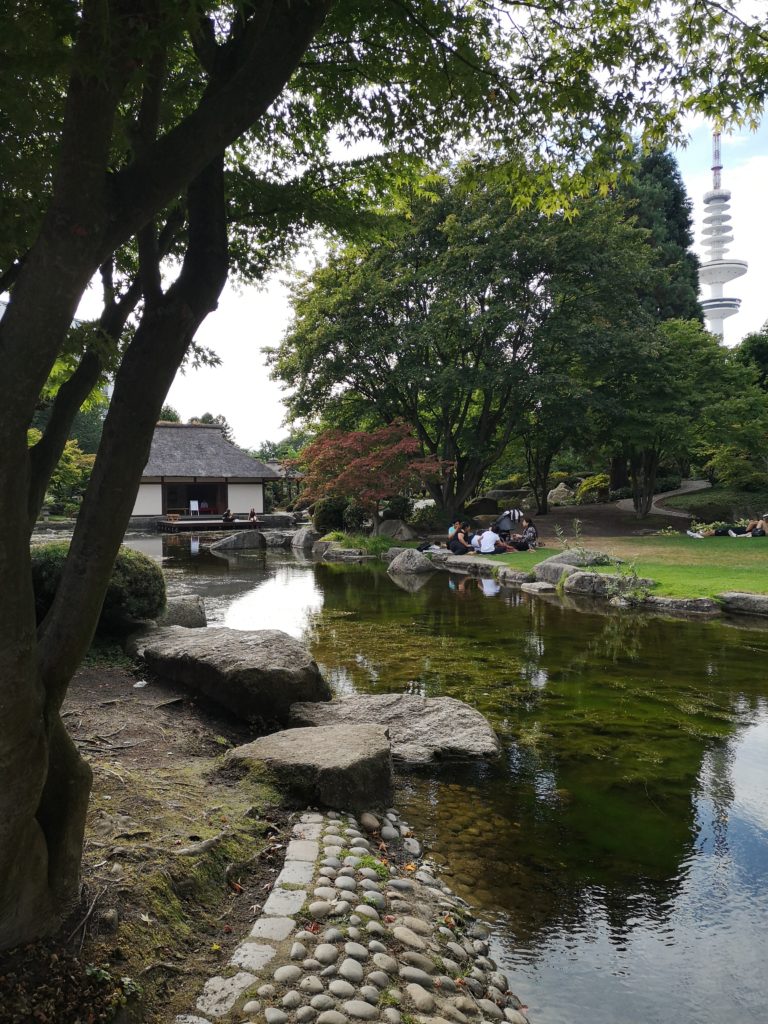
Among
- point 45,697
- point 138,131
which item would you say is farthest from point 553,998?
point 138,131

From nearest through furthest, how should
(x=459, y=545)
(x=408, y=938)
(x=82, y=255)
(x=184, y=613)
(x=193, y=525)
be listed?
(x=82, y=255), (x=408, y=938), (x=184, y=613), (x=459, y=545), (x=193, y=525)

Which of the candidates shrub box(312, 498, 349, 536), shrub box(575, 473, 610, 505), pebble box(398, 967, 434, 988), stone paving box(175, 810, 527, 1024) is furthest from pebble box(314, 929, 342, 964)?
shrub box(575, 473, 610, 505)

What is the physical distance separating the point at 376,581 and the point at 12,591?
46.3 feet

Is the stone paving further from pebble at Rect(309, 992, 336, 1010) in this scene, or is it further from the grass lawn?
the grass lawn

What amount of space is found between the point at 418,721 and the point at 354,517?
21854 mm

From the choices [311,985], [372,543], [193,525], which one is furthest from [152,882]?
[193,525]

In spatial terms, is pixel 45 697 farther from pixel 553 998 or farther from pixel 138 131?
pixel 553 998

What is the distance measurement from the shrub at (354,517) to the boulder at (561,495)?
11901 millimetres

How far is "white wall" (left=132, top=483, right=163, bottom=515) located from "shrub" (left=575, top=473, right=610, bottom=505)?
2184 centimetres

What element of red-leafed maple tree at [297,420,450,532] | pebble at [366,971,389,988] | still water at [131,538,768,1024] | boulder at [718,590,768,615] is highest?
red-leafed maple tree at [297,420,450,532]

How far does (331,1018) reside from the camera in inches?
88.8

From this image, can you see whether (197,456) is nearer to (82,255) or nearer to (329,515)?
(329,515)

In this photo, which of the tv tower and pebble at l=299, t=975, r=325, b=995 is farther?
the tv tower

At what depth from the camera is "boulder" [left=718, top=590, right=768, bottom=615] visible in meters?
10.7
